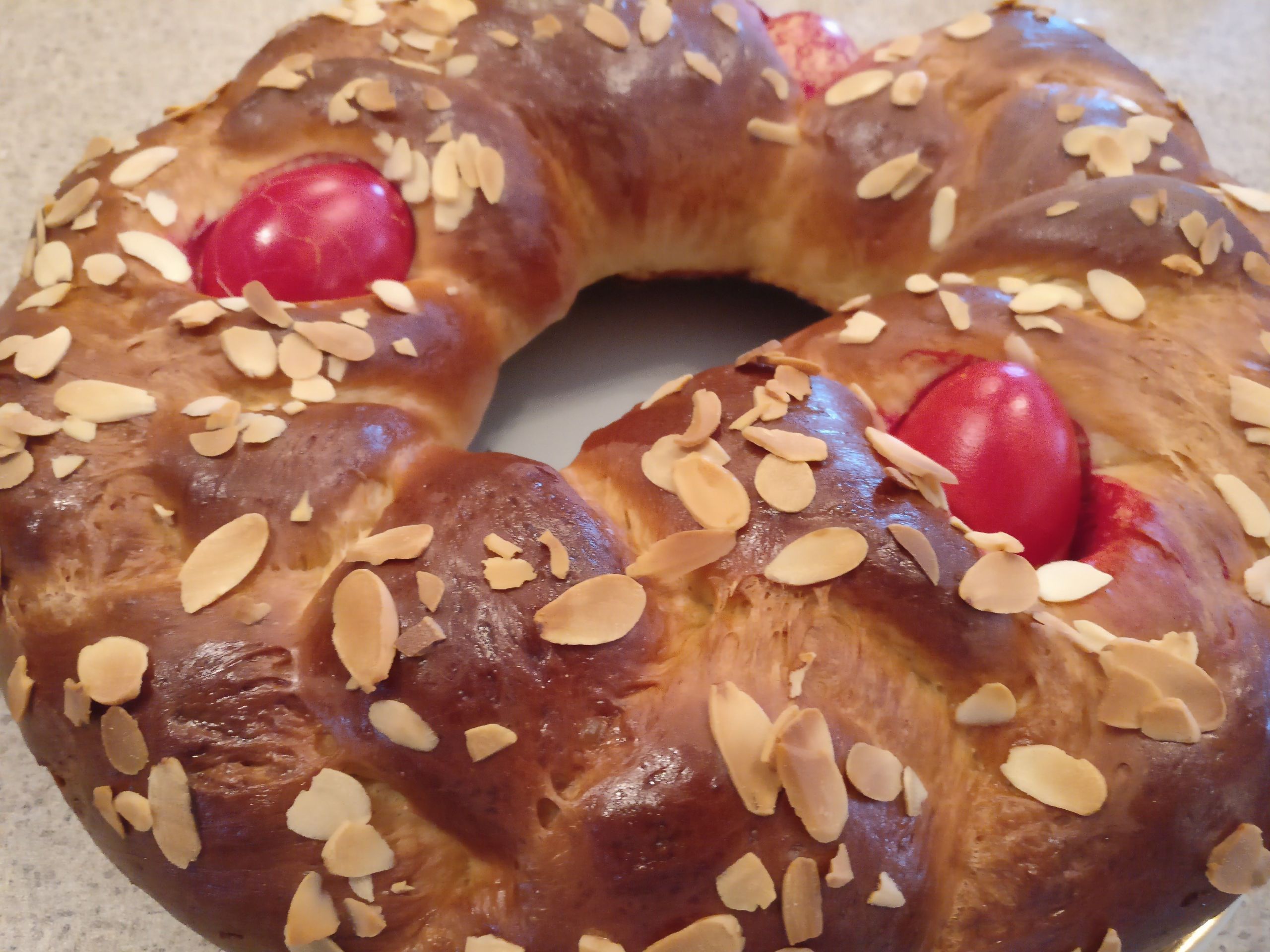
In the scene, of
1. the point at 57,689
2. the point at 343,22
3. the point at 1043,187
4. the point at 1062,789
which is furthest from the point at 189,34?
the point at 1062,789

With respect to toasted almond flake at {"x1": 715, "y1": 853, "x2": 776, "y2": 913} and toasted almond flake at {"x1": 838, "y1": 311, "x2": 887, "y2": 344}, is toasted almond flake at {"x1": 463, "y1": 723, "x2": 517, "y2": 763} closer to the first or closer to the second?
toasted almond flake at {"x1": 715, "y1": 853, "x2": 776, "y2": 913}

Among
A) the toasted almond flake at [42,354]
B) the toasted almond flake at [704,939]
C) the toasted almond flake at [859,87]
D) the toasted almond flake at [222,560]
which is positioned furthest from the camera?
the toasted almond flake at [859,87]

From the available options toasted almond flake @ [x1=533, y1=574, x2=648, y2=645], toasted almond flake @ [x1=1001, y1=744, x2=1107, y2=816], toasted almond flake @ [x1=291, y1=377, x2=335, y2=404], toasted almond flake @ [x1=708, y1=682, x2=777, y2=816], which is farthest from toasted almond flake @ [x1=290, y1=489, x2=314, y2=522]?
toasted almond flake @ [x1=1001, y1=744, x2=1107, y2=816]

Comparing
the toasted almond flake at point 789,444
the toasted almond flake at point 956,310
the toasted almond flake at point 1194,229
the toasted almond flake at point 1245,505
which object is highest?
the toasted almond flake at point 1194,229

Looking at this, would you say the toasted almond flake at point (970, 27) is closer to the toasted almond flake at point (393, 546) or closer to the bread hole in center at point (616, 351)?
the bread hole in center at point (616, 351)

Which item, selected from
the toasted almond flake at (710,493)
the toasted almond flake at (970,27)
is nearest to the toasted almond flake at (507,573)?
the toasted almond flake at (710,493)

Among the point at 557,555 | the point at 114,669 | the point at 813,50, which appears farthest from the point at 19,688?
the point at 813,50
